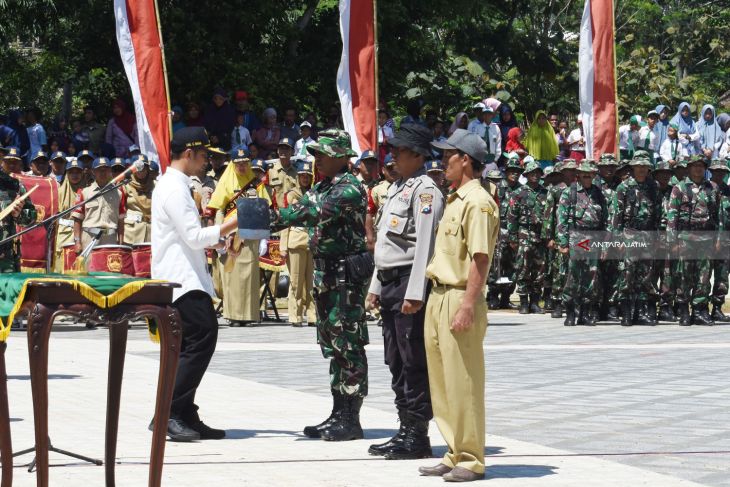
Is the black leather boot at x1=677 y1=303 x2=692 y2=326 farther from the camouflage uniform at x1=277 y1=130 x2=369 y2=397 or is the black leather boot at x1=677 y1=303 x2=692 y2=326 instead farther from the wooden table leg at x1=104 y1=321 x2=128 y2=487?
the wooden table leg at x1=104 y1=321 x2=128 y2=487

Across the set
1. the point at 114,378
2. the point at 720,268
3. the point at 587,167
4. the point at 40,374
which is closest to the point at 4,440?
the point at 40,374


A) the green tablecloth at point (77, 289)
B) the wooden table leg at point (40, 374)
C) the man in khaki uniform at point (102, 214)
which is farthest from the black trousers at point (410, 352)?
the man in khaki uniform at point (102, 214)

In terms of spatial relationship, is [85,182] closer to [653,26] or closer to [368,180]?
[368,180]

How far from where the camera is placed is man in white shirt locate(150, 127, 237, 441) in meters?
9.06

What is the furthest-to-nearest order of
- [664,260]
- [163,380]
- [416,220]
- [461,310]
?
1. [664,260]
2. [416,220]
3. [461,310]
4. [163,380]

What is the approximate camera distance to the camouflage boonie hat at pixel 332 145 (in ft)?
30.6

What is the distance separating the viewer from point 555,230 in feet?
66.0

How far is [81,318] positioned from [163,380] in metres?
0.50

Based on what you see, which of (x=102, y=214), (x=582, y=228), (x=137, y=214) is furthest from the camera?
(x=582, y=228)

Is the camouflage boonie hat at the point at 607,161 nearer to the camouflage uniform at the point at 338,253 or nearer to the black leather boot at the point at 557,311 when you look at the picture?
the black leather boot at the point at 557,311

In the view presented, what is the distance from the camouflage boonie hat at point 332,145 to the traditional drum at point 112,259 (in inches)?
296

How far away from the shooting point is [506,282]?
835 inches

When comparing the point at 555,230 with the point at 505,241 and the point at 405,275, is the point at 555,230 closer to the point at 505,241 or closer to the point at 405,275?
the point at 505,241

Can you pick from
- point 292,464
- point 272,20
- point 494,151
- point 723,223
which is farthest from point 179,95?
point 292,464
